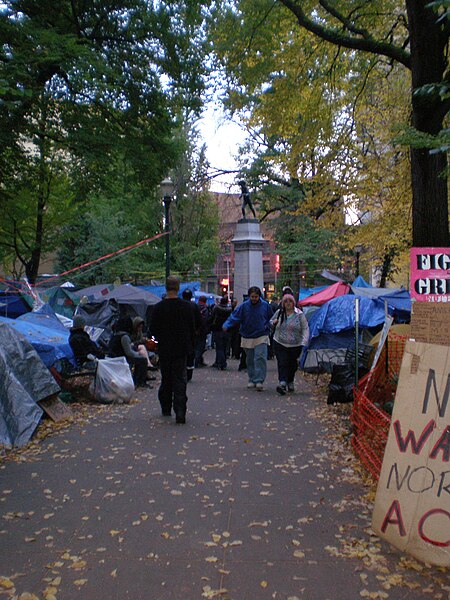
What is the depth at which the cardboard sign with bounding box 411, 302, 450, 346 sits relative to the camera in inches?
227

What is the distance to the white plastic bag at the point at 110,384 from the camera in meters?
9.91

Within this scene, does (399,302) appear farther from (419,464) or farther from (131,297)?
(419,464)

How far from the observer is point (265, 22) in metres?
11.2

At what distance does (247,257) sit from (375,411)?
52.8 ft

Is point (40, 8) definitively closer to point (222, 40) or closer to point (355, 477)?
point (222, 40)

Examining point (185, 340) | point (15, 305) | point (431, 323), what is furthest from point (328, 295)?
point (431, 323)

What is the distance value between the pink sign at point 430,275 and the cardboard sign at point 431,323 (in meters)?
1.44

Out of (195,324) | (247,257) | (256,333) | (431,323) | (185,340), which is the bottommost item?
(256,333)

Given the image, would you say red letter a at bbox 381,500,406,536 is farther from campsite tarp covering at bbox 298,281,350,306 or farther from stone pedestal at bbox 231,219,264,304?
stone pedestal at bbox 231,219,264,304

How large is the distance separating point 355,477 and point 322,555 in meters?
1.86

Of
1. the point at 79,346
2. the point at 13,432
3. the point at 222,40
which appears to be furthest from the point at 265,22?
the point at 13,432

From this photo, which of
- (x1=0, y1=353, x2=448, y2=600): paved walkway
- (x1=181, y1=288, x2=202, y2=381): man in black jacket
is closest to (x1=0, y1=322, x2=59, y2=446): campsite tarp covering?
(x1=0, y1=353, x2=448, y2=600): paved walkway

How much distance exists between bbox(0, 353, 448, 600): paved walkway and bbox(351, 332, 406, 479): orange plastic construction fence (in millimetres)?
223

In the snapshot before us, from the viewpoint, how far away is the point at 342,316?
40.2 feet
